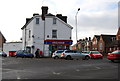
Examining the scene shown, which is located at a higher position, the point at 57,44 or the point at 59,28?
the point at 59,28

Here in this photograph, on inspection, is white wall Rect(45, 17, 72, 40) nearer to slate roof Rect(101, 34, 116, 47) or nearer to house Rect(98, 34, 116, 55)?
house Rect(98, 34, 116, 55)

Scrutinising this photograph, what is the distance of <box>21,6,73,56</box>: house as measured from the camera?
48562mm

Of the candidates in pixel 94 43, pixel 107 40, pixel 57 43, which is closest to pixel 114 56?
pixel 57 43

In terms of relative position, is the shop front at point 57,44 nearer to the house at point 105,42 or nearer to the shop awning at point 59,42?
the shop awning at point 59,42

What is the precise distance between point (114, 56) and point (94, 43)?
2707 inches

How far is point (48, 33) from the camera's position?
164 feet

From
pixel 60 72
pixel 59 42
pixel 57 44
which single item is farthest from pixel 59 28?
pixel 60 72

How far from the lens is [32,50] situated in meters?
49.5

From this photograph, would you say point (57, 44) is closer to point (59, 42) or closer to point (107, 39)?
point (59, 42)

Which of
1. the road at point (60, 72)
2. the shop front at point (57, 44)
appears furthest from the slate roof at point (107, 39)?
the road at point (60, 72)

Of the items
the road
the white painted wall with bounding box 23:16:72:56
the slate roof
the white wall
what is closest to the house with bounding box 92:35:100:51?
the slate roof

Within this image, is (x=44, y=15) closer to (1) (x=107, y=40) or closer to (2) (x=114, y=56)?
(2) (x=114, y=56)

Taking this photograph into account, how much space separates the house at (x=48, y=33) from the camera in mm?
48562

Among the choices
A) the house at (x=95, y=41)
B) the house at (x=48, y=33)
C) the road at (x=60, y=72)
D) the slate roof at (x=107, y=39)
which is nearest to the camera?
the road at (x=60, y=72)
